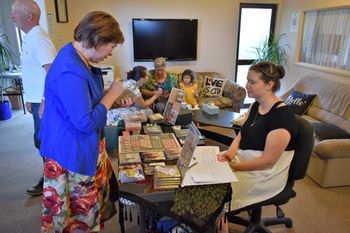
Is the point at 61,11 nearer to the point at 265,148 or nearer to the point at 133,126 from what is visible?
the point at 133,126

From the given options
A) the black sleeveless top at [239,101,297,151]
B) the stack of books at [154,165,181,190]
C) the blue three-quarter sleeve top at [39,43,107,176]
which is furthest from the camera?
the black sleeveless top at [239,101,297,151]

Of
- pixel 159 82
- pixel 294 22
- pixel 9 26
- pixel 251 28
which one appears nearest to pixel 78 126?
pixel 159 82

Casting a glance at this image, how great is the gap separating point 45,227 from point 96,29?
1019 millimetres

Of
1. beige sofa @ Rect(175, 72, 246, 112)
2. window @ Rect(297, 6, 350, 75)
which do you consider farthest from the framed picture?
window @ Rect(297, 6, 350, 75)

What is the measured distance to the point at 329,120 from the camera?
327 centimetres

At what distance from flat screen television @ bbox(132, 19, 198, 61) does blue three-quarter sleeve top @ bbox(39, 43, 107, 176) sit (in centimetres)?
327

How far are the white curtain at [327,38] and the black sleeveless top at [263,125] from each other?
2.53m

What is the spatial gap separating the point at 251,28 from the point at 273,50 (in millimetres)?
623

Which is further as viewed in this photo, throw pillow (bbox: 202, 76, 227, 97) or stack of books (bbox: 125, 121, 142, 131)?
throw pillow (bbox: 202, 76, 227, 97)

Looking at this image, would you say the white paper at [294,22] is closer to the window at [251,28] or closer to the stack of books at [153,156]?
the window at [251,28]

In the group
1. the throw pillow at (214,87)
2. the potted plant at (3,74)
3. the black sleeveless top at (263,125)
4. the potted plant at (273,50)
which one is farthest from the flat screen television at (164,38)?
the black sleeveless top at (263,125)

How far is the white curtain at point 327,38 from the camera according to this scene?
138 inches

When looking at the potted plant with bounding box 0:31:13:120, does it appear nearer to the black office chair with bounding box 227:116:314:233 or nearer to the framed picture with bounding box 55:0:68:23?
the framed picture with bounding box 55:0:68:23

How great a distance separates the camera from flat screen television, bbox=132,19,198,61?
442 cm
